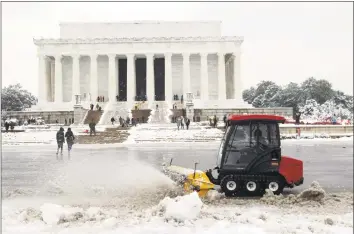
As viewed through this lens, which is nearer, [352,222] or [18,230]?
[18,230]

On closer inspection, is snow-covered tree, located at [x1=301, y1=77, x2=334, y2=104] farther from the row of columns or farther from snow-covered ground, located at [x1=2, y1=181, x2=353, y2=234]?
the row of columns

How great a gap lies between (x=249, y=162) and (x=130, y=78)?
40.5 meters

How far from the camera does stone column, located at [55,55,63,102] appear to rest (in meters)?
43.0

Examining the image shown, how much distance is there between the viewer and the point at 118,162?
7.38m

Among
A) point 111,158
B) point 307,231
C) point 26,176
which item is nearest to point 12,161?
point 26,176

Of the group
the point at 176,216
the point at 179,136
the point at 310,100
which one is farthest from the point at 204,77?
the point at 176,216

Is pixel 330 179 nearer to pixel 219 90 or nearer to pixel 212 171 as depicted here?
pixel 212 171

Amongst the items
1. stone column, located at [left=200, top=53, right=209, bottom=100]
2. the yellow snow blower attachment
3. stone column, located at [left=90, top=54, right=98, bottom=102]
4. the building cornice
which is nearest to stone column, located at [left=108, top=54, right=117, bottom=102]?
stone column, located at [left=90, top=54, right=98, bottom=102]

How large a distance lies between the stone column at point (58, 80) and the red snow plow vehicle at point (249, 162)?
1528 inches

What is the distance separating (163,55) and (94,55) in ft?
22.7

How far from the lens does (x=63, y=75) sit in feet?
148

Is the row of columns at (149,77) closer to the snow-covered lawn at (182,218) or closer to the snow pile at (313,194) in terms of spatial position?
the snow pile at (313,194)

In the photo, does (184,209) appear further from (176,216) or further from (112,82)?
(112,82)

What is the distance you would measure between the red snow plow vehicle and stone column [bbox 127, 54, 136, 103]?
39018 millimetres
